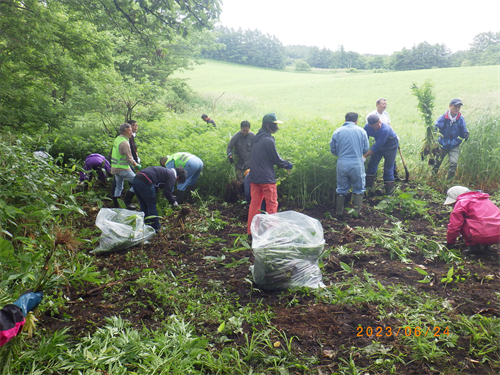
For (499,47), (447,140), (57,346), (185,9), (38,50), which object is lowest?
(57,346)

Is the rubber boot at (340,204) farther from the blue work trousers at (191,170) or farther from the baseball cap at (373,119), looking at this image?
the blue work trousers at (191,170)

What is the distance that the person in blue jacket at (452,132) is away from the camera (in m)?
6.95

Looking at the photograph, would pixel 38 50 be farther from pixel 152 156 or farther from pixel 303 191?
pixel 303 191

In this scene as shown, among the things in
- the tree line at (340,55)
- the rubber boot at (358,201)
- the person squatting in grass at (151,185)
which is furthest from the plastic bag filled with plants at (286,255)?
the tree line at (340,55)

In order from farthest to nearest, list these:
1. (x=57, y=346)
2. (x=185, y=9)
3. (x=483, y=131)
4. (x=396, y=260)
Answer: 1. (x=483, y=131)
2. (x=185, y=9)
3. (x=396, y=260)
4. (x=57, y=346)

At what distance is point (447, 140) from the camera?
23.4 feet

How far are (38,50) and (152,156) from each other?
2903 mm

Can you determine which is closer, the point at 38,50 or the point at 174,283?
the point at 174,283

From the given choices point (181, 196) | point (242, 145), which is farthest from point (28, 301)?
point (242, 145)

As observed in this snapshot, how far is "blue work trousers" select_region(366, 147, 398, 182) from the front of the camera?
6.53 meters

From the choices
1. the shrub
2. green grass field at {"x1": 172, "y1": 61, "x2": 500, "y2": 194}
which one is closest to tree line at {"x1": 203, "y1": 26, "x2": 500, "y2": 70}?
the shrub

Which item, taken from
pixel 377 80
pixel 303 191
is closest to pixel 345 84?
pixel 377 80

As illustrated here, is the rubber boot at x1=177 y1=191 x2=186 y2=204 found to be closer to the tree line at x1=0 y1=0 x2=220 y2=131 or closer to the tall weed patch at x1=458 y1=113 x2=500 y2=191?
the tree line at x1=0 y1=0 x2=220 y2=131
